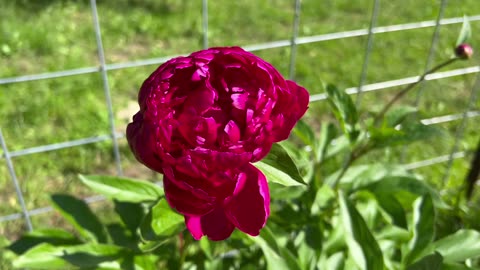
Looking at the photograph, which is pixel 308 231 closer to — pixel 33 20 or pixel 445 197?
pixel 445 197

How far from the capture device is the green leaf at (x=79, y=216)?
1.23 m

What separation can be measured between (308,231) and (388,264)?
175mm

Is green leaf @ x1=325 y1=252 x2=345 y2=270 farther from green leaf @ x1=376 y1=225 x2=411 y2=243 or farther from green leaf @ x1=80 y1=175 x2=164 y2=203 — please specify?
green leaf @ x1=80 y1=175 x2=164 y2=203

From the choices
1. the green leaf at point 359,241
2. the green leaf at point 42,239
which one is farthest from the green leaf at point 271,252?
the green leaf at point 42,239

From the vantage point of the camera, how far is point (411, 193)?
4.07ft

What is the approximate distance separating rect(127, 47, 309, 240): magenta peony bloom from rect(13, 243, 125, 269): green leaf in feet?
1.43

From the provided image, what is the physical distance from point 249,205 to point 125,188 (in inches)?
19.5

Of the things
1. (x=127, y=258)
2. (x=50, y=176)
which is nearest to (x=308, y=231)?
(x=127, y=258)

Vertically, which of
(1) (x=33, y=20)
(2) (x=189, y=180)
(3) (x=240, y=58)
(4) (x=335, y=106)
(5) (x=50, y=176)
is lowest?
(5) (x=50, y=176)

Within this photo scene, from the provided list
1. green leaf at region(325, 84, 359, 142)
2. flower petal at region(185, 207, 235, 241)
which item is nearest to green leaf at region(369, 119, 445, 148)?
green leaf at region(325, 84, 359, 142)

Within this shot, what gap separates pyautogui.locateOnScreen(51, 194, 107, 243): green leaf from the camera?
1234mm

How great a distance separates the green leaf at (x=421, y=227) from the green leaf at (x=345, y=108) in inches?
7.7

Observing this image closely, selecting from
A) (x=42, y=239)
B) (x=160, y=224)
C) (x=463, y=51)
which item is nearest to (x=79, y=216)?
(x=42, y=239)

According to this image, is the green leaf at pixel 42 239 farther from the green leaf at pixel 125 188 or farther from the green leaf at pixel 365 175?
the green leaf at pixel 365 175
